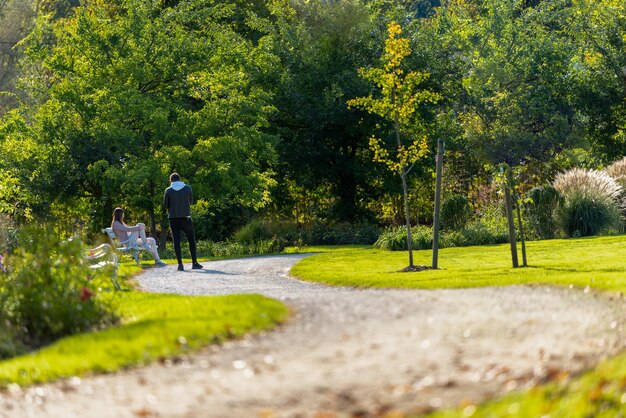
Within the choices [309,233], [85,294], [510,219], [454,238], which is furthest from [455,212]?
[85,294]

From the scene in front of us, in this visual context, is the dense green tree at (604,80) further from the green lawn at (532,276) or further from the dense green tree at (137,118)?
the green lawn at (532,276)

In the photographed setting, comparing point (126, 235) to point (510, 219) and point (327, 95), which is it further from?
point (327, 95)

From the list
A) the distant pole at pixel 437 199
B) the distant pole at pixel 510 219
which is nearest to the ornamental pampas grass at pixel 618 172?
the distant pole at pixel 510 219

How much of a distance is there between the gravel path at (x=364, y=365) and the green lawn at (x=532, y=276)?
0.30 m

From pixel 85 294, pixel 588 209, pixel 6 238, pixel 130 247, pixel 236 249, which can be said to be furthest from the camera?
pixel 236 249

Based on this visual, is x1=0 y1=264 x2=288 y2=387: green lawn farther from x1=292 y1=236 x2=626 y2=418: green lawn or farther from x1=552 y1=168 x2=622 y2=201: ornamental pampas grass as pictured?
x1=552 y1=168 x2=622 y2=201: ornamental pampas grass

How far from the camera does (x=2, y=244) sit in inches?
961

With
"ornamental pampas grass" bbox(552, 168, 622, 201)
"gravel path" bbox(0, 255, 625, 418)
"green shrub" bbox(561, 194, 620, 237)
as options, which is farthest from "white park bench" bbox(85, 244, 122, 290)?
"ornamental pampas grass" bbox(552, 168, 622, 201)

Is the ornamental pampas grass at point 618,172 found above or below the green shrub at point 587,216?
above

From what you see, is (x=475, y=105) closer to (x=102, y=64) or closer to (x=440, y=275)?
(x=102, y=64)

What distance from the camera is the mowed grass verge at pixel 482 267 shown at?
1498 cm

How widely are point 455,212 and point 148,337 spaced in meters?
20.2

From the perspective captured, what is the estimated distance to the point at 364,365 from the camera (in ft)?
26.9

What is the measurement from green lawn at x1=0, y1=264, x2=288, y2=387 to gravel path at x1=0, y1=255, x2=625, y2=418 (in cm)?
29
